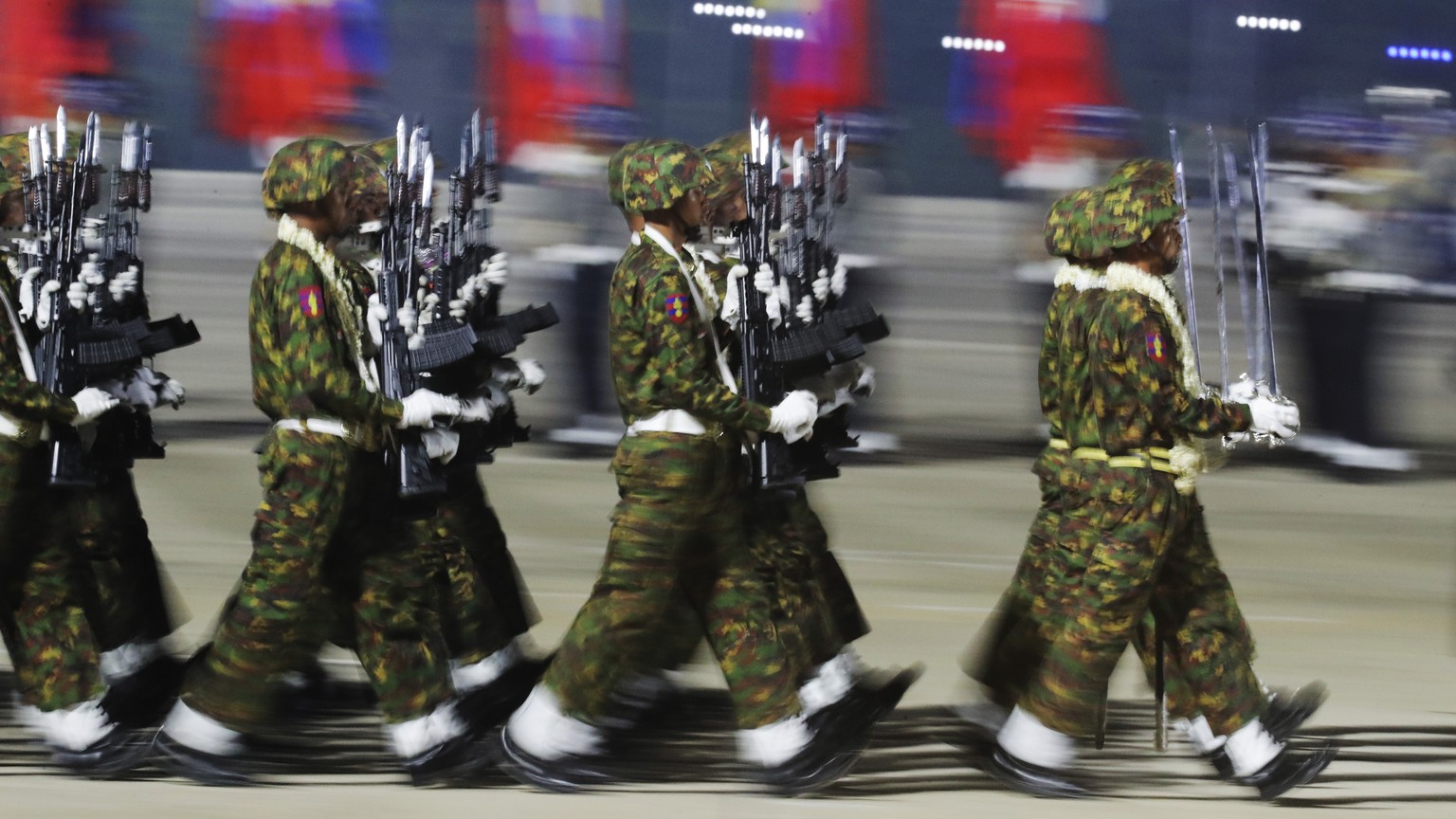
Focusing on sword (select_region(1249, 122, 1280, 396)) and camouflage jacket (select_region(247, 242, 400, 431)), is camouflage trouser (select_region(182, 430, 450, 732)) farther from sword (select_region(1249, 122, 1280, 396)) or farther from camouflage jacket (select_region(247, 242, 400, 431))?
sword (select_region(1249, 122, 1280, 396))

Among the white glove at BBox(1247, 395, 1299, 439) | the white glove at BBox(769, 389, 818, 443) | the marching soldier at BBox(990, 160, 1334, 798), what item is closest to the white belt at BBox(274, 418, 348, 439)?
the white glove at BBox(769, 389, 818, 443)

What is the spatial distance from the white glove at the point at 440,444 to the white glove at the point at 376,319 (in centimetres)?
25

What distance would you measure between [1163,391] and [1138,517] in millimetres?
303

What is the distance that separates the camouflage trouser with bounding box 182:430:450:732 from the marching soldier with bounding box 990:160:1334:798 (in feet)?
4.83

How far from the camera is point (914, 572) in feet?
27.1

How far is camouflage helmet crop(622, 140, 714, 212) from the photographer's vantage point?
531 cm

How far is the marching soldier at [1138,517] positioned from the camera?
505 cm

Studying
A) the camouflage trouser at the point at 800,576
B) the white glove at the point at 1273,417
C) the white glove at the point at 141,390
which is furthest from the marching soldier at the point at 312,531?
the white glove at the point at 1273,417

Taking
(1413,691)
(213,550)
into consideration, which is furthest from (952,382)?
(1413,691)

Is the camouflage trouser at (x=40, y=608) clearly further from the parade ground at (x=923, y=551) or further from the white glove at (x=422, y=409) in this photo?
the white glove at (x=422, y=409)

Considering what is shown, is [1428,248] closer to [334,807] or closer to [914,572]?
[914,572]

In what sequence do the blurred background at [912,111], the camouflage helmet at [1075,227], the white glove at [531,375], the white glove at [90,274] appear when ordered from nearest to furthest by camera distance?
the camouflage helmet at [1075,227] < the white glove at [90,274] < the white glove at [531,375] < the blurred background at [912,111]

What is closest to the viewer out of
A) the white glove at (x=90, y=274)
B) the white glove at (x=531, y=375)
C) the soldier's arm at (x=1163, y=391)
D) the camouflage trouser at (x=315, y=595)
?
the soldier's arm at (x=1163, y=391)

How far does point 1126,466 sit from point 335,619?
6.41 feet
